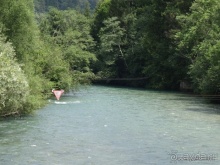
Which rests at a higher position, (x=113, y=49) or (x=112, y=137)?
(x=113, y=49)

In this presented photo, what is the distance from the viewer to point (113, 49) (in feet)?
247

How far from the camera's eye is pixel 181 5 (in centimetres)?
6278

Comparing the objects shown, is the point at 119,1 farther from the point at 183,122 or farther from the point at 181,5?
the point at 183,122

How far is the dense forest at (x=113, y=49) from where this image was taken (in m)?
29.2

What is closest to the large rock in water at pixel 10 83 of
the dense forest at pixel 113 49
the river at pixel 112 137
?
the dense forest at pixel 113 49

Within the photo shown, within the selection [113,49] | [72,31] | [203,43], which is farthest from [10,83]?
[113,49]

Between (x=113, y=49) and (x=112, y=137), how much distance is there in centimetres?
5312

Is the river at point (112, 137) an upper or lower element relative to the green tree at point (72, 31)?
lower

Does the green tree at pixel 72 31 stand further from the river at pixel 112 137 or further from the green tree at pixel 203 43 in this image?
the river at pixel 112 137

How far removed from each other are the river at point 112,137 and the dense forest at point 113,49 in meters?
2.08

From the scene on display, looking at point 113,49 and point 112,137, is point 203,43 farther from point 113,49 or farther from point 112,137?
point 113,49

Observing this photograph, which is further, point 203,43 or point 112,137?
point 203,43

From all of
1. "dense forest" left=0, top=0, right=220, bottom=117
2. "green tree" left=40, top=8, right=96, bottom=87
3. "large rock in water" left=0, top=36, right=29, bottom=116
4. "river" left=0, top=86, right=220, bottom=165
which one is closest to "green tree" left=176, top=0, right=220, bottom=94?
"dense forest" left=0, top=0, right=220, bottom=117

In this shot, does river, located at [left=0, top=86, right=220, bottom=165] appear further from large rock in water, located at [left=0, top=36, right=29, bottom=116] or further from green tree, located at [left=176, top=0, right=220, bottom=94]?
green tree, located at [left=176, top=0, right=220, bottom=94]
